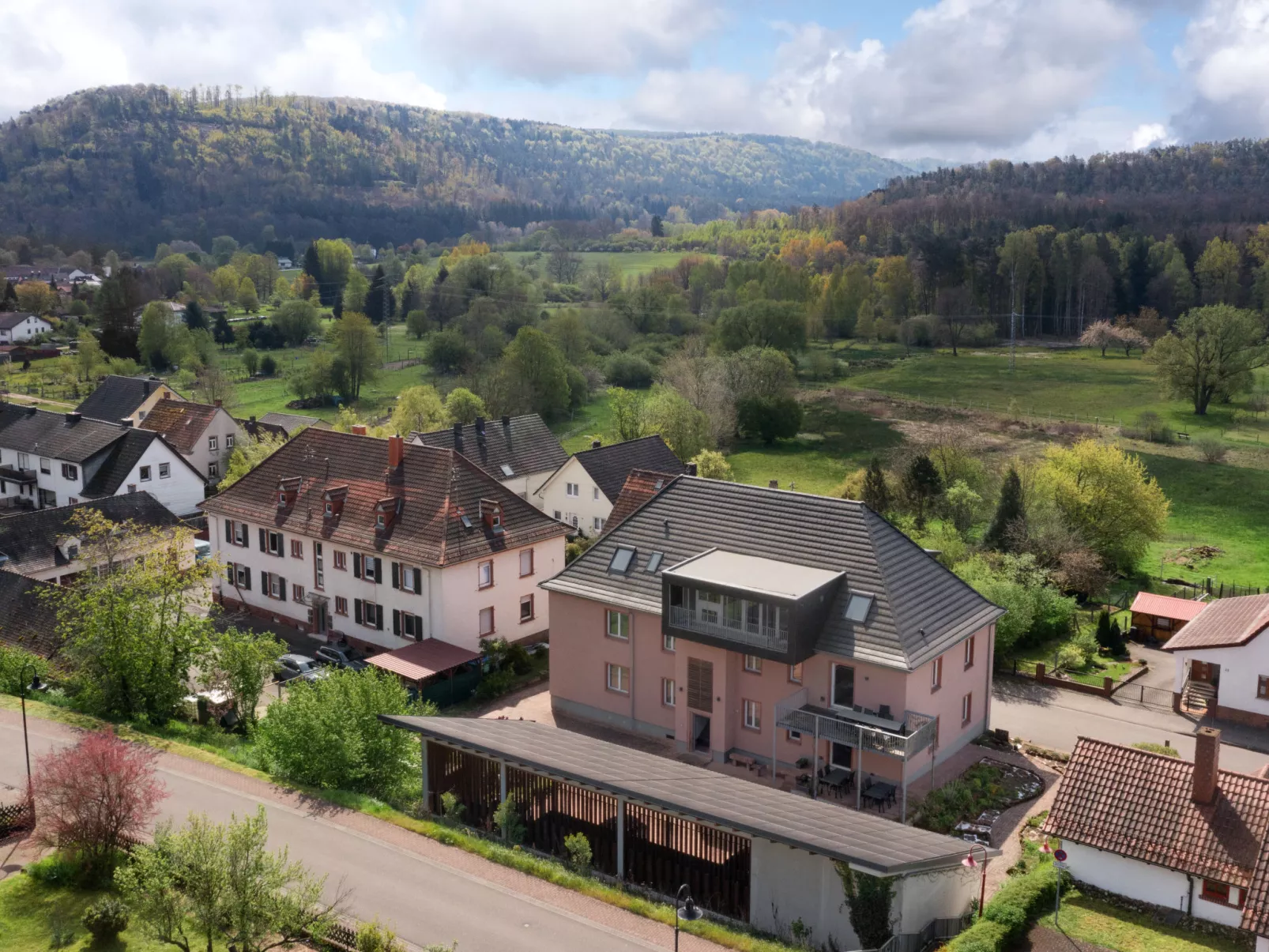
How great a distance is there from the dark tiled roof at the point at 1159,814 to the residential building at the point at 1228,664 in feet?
39.9

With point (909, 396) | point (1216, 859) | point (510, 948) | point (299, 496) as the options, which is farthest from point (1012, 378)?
point (510, 948)

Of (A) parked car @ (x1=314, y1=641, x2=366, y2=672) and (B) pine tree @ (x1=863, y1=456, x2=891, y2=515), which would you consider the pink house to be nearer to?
(A) parked car @ (x1=314, y1=641, x2=366, y2=672)

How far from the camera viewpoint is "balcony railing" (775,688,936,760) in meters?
29.9

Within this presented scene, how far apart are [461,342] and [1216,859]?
3899 inches

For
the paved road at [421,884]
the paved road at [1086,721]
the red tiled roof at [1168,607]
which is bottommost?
the paved road at [1086,721]

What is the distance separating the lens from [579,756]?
1052 inches

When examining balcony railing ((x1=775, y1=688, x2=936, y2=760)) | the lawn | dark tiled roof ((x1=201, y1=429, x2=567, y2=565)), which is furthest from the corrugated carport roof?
dark tiled roof ((x1=201, y1=429, x2=567, y2=565))

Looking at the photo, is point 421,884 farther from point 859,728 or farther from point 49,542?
point 49,542

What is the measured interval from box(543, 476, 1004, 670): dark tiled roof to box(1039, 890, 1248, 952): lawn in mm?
7532

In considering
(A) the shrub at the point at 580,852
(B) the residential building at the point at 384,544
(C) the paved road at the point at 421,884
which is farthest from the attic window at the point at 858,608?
(B) the residential building at the point at 384,544

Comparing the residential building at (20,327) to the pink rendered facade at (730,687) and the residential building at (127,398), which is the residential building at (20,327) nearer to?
the residential building at (127,398)

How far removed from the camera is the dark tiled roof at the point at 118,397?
76750 mm

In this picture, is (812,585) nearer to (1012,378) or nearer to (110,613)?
(110,613)

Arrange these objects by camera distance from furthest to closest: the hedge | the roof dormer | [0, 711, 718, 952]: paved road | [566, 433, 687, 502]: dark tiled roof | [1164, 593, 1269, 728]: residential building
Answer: [566, 433, 687, 502]: dark tiled roof
the roof dormer
[1164, 593, 1269, 728]: residential building
the hedge
[0, 711, 718, 952]: paved road
